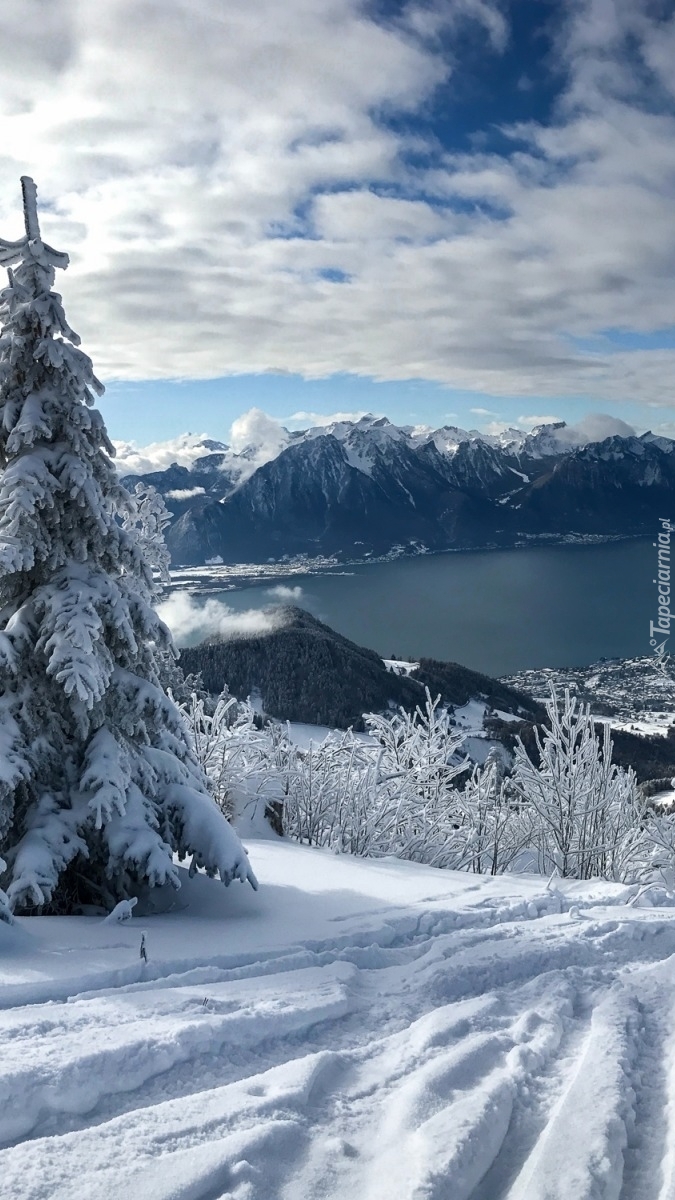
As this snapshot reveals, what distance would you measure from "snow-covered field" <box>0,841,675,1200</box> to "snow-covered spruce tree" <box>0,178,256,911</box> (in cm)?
76

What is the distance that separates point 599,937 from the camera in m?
6.81

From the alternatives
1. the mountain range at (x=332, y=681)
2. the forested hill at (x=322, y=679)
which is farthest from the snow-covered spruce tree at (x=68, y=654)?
the forested hill at (x=322, y=679)

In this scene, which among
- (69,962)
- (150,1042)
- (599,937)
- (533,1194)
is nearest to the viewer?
(533,1194)

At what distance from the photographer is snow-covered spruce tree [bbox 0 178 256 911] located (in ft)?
23.2

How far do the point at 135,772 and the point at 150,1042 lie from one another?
3.66m

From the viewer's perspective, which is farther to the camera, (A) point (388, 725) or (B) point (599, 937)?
(A) point (388, 725)

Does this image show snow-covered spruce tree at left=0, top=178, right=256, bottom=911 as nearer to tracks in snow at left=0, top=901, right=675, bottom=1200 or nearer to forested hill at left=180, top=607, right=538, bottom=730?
tracks in snow at left=0, top=901, right=675, bottom=1200

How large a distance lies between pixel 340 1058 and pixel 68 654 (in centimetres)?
419

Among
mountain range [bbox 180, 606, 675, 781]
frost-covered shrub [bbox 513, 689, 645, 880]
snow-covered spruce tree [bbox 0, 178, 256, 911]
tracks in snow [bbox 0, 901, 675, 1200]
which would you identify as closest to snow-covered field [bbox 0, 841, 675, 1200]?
tracks in snow [bbox 0, 901, 675, 1200]

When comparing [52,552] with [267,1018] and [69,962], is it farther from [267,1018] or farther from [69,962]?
[267,1018]

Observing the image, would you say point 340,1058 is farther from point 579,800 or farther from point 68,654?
point 579,800

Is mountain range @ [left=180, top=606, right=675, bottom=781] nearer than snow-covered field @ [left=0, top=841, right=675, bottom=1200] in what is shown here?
No

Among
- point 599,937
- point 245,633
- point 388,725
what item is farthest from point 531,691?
point 599,937

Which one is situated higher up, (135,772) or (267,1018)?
(135,772)
